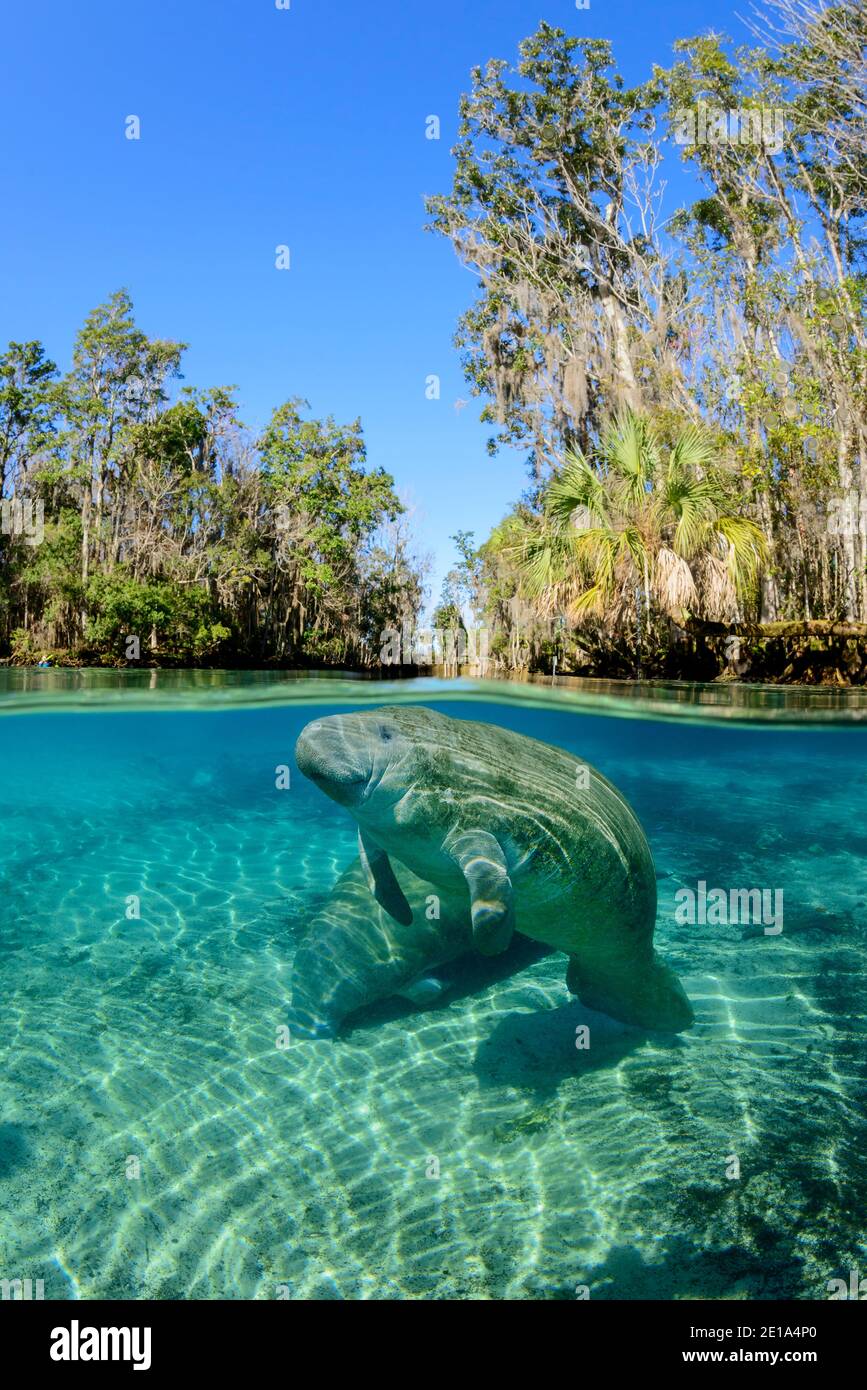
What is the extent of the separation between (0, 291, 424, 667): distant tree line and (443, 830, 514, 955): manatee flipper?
2722cm

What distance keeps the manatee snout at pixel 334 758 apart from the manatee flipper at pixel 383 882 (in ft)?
1.86

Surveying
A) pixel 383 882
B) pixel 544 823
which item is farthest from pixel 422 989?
pixel 544 823

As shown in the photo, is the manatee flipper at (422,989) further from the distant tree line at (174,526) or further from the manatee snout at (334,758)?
the distant tree line at (174,526)

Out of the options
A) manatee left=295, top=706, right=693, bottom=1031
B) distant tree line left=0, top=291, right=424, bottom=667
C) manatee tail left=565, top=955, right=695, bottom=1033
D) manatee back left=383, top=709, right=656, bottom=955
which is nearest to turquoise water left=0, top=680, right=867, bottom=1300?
manatee tail left=565, top=955, right=695, bottom=1033

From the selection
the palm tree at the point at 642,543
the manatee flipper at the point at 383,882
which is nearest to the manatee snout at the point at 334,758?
the manatee flipper at the point at 383,882

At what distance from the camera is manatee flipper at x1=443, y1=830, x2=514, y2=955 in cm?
A: 327

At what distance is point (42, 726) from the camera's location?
58.6ft

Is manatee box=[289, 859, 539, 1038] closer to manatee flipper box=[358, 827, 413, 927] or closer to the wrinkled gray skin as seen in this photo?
the wrinkled gray skin

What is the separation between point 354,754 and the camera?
3.49 m

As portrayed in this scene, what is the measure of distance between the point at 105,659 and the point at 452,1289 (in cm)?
2931

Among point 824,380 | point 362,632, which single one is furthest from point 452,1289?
point 362,632

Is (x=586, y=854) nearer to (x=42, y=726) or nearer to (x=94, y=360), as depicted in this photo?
(x=42, y=726)

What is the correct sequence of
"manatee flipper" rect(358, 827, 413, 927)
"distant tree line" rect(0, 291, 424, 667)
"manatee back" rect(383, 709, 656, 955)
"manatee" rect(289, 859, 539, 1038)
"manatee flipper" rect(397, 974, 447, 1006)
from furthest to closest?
"distant tree line" rect(0, 291, 424, 667)
"manatee flipper" rect(397, 974, 447, 1006)
"manatee" rect(289, 859, 539, 1038)
"manatee flipper" rect(358, 827, 413, 927)
"manatee back" rect(383, 709, 656, 955)

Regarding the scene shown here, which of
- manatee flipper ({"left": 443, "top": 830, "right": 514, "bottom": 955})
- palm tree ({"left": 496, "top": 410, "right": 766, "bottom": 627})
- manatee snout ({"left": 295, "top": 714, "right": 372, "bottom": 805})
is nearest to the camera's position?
manatee flipper ({"left": 443, "top": 830, "right": 514, "bottom": 955})
